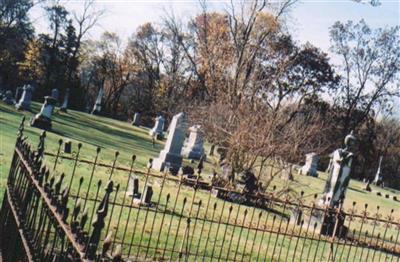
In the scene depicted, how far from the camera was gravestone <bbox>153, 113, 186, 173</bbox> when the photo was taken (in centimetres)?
1864

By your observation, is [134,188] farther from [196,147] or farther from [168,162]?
[196,147]

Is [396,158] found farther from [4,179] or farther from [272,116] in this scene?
[4,179]

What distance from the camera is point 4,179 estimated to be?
367 inches

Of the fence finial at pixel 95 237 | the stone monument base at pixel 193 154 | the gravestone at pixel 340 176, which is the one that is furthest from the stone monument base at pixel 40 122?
the fence finial at pixel 95 237

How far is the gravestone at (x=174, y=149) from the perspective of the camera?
18.6 m

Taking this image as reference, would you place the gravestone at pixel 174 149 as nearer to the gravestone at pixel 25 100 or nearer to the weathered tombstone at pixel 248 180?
the weathered tombstone at pixel 248 180

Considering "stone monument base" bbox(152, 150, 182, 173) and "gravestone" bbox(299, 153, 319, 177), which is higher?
"gravestone" bbox(299, 153, 319, 177)

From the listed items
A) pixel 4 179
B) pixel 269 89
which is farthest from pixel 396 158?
pixel 4 179

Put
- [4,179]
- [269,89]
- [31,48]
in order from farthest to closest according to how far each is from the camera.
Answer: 1. [31,48]
2. [269,89]
3. [4,179]

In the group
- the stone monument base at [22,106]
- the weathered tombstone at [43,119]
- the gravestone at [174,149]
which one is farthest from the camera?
the stone monument base at [22,106]

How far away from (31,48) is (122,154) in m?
30.4

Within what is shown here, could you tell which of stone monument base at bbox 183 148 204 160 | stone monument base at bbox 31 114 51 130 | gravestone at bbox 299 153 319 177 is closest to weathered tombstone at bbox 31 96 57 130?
stone monument base at bbox 31 114 51 130

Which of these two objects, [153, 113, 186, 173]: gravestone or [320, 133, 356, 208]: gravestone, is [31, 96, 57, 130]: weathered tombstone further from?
[320, 133, 356, 208]: gravestone

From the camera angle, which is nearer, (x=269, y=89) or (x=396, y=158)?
(x=269, y=89)
